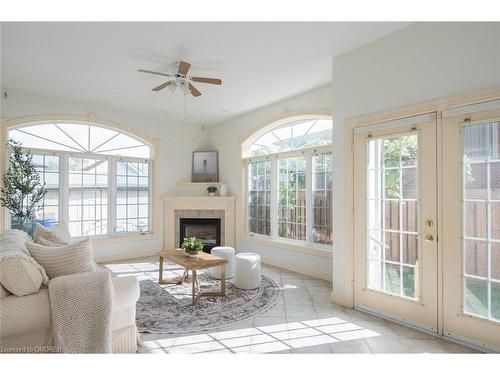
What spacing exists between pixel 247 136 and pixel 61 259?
4237 millimetres

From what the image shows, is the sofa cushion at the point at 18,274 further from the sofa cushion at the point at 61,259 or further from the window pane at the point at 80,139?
the window pane at the point at 80,139

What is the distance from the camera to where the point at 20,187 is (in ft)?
14.3

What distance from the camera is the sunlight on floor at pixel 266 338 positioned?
8.09ft

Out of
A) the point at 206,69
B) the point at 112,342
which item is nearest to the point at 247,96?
the point at 206,69

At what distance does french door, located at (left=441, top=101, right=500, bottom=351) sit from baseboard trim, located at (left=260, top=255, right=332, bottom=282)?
74.9 inches

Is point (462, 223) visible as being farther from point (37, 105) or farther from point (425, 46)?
point (37, 105)

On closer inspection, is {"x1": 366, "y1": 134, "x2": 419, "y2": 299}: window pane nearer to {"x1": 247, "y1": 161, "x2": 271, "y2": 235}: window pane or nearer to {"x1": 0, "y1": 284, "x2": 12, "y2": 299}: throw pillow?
{"x1": 247, "y1": 161, "x2": 271, "y2": 235}: window pane

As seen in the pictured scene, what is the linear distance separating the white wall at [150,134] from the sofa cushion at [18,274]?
3776 millimetres

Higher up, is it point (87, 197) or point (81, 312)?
point (87, 197)

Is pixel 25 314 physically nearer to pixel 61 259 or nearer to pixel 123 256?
pixel 61 259

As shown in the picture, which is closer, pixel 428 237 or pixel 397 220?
pixel 428 237

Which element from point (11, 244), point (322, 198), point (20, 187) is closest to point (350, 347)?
point (322, 198)

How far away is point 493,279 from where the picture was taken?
239 centimetres

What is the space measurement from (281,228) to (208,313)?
8.18ft
